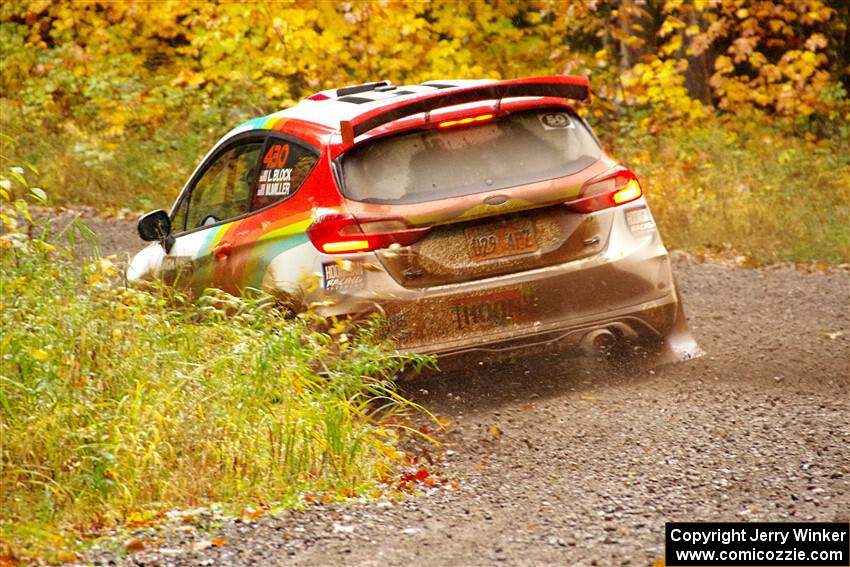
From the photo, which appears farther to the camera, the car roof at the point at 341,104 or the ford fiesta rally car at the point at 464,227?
the car roof at the point at 341,104

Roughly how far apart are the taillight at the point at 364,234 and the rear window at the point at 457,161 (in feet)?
0.45

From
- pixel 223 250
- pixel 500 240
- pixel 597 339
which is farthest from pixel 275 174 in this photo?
pixel 597 339

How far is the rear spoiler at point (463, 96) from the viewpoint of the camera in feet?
21.7

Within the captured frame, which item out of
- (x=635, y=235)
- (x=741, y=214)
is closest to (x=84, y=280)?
(x=635, y=235)

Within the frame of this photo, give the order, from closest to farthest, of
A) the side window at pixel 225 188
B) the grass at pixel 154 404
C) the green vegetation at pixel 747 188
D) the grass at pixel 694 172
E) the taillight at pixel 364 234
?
the grass at pixel 154 404 < the taillight at pixel 364 234 < the side window at pixel 225 188 < the green vegetation at pixel 747 188 < the grass at pixel 694 172

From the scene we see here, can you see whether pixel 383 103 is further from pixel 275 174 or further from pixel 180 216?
pixel 180 216

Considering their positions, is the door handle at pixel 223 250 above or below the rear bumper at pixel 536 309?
above

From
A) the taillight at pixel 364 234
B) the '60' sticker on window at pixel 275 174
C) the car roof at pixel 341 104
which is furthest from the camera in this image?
the '60' sticker on window at pixel 275 174

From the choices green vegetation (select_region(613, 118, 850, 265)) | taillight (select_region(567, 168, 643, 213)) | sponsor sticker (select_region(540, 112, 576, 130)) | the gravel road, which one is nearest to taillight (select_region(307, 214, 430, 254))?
the gravel road

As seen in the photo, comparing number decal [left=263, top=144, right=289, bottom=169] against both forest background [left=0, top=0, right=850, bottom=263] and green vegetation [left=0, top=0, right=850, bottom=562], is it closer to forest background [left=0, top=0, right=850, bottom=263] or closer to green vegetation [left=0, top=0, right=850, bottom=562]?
green vegetation [left=0, top=0, right=850, bottom=562]

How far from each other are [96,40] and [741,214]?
417 inches

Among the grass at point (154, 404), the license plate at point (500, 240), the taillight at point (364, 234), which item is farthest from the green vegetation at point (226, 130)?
the license plate at point (500, 240)

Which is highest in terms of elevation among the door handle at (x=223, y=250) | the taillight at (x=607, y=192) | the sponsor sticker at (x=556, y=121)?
the sponsor sticker at (x=556, y=121)

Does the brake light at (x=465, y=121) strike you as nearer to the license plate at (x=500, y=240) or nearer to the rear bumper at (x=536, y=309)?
the license plate at (x=500, y=240)
